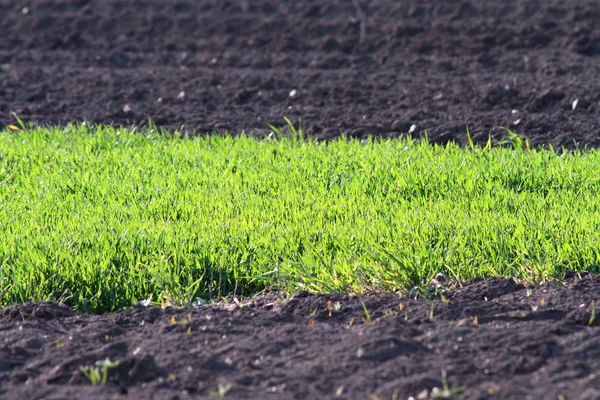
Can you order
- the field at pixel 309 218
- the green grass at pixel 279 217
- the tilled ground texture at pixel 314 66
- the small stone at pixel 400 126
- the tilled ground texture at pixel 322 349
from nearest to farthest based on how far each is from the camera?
the tilled ground texture at pixel 322 349, the field at pixel 309 218, the green grass at pixel 279 217, the small stone at pixel 400 126, the tilled ground texture at pixel 314 66

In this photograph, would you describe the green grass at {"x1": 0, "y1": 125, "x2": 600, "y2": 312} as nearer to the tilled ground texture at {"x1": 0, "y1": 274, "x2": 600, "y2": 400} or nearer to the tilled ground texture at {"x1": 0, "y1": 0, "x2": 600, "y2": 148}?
the tilled ground texture at {"x1": 0, "y1": 274, "x2": 600, "y2": 400}

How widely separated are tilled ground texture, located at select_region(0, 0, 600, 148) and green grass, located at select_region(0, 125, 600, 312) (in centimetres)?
96

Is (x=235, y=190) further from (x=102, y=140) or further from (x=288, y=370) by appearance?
(x=288, y=370)

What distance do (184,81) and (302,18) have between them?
2.91 metres

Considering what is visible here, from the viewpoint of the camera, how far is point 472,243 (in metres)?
4.06

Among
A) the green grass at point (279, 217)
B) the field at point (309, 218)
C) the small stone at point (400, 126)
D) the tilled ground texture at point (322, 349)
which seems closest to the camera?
the tilled ground texture at point (322, 349)

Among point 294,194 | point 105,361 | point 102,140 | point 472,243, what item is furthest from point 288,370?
point 102,140

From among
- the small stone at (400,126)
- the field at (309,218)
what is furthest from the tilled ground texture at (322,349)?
the small stone at (400,126)

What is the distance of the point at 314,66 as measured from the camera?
28.2 ft

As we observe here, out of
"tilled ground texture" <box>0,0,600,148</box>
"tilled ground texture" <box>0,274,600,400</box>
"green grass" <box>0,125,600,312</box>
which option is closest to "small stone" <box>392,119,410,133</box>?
"tilled ground texture" <box>0,0,600,148</box>

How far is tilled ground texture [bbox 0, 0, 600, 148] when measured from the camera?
6.77 meters

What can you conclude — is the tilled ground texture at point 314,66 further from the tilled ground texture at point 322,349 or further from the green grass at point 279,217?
the tilled ground texture at point 322,349

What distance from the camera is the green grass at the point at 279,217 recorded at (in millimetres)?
3896

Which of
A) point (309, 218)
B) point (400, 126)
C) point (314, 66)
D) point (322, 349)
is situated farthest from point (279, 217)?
point (314, 66)
